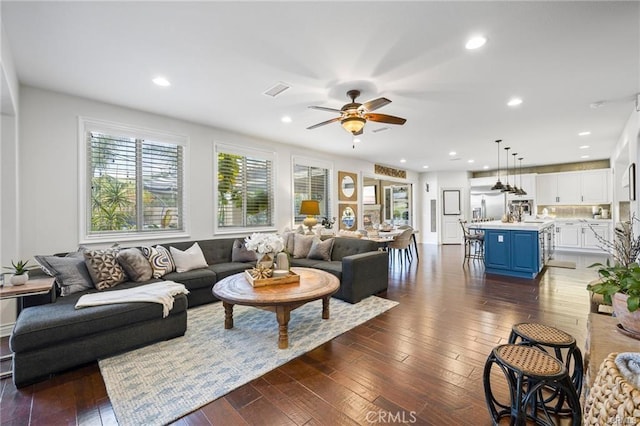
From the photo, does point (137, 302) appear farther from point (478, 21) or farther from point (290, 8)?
point (478, 21)

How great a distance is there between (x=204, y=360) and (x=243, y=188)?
349 centimetres

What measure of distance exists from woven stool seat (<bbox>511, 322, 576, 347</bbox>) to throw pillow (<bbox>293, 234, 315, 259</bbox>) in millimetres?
3425

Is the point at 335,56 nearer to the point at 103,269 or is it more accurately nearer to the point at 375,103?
the point at 375,103

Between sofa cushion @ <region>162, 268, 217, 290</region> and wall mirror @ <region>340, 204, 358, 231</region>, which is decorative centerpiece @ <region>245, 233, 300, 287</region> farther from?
wall mirror @ <region>340, 204, 358, 231</region>

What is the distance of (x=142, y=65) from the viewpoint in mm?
2840

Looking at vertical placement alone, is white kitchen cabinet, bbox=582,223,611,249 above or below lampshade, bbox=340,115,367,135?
below

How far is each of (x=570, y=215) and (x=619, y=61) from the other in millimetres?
8016

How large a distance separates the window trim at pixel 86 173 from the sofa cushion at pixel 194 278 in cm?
93

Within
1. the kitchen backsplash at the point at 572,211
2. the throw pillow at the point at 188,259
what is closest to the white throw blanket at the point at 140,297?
the throw pillow at the point at 188,259

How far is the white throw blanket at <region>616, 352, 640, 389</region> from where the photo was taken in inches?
28.4

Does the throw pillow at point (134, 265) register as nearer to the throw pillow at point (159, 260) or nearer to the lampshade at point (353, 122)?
the throw pillow at point (159, 260)

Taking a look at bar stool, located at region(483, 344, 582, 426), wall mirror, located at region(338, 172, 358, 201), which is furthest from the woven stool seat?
wall mirror, located at region(338, 172, 358, 201)

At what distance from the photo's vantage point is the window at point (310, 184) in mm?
6316

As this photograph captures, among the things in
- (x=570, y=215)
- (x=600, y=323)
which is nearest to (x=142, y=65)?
(x=600, y=323)
